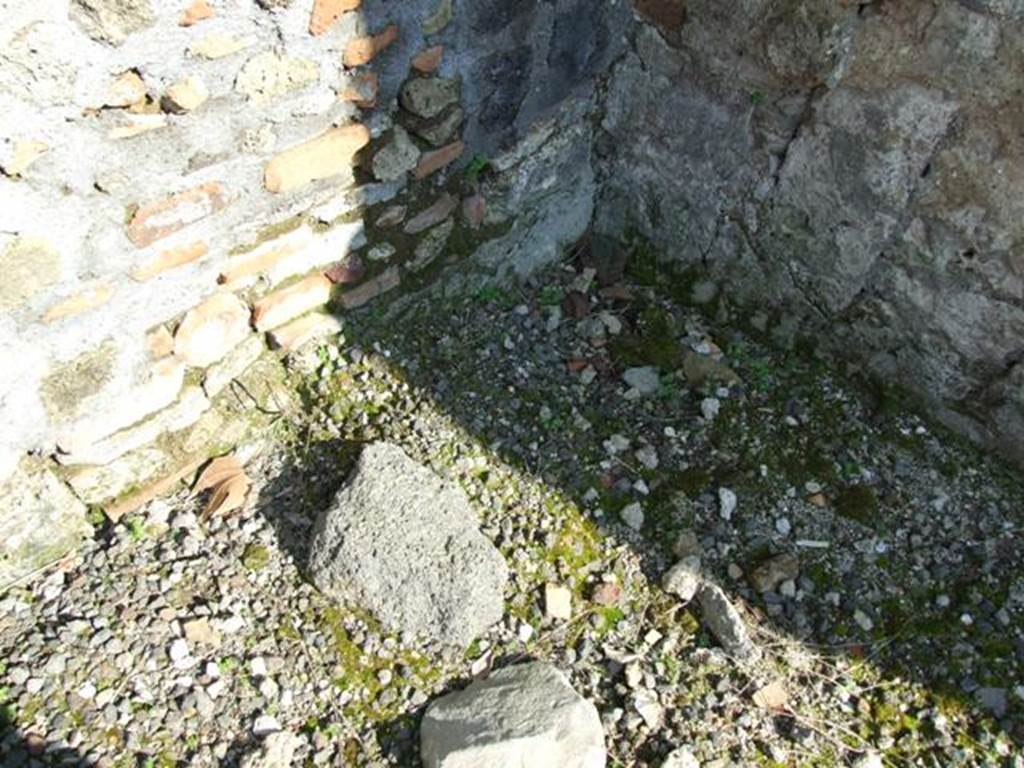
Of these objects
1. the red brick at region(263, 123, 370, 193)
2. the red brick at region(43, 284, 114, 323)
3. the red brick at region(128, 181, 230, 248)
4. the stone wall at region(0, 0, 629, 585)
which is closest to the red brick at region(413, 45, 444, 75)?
the stone wall at region(0, 0, 629, 585)

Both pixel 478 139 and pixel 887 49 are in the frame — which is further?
pixel 478 139

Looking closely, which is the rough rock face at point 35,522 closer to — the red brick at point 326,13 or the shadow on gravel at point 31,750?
the shadow on gravel at point 31,750

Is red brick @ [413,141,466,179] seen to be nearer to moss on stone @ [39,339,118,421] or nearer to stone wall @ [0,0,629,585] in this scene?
stone wall @ [0,0,629,585]

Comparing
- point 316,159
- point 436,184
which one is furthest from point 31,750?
point 436,184

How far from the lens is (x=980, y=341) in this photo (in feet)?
8.41

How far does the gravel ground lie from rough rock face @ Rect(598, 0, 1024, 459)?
187mm

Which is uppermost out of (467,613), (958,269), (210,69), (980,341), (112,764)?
(210,69)

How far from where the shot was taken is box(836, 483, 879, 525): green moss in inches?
102

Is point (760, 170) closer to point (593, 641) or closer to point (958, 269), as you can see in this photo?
point (958, 269)

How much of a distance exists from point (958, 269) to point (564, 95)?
1137 millimetres

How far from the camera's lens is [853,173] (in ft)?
8.38

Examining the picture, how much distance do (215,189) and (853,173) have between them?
5.12 ft

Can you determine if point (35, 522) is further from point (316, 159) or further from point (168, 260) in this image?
point (316, 159)

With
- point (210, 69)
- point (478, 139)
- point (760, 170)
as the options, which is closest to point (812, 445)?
point (760, 170)
